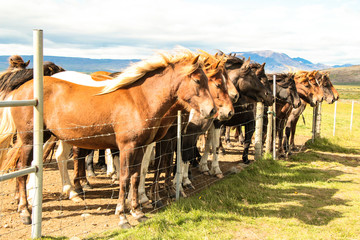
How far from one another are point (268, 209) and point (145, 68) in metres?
3.07

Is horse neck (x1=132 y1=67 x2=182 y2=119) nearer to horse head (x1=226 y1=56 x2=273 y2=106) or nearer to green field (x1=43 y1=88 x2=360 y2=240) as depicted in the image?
green field (x1=43 y1=88 x2=360 y2=240)

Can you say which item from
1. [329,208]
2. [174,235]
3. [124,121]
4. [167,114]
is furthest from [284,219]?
[124,121]

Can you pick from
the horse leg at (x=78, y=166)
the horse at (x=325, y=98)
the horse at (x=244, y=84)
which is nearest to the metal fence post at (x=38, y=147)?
the horse leg at (x=78, y=166)

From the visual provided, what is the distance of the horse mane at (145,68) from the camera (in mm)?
4664

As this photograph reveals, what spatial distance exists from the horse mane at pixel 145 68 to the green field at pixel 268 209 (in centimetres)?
196

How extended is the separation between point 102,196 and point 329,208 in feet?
13.3

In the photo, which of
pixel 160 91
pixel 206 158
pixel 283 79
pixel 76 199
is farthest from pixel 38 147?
pixel 283 79

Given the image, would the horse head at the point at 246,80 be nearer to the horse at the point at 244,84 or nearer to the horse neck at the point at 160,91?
the horse at the point at 244,84

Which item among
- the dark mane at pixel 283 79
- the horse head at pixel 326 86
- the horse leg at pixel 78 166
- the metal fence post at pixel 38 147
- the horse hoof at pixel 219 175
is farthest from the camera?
the horse head at pixel 326 86

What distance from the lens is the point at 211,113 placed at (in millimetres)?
4672

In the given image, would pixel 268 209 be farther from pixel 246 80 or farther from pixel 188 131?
pixel 246 80

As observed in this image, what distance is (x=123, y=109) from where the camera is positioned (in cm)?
458

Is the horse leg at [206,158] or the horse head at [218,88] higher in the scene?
the horse head at [218,88]

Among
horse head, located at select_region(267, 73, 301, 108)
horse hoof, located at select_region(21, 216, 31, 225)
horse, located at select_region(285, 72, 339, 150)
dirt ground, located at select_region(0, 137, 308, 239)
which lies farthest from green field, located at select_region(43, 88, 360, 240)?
horse, located at select_region(285, 72, 339, 150)
